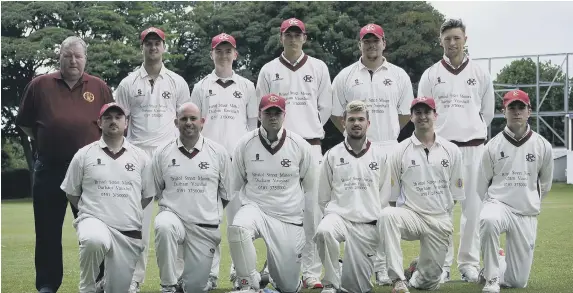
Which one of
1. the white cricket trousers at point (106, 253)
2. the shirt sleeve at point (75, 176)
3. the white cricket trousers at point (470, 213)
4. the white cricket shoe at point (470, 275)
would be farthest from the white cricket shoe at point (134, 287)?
the white cricket shoe at point (470, 275)

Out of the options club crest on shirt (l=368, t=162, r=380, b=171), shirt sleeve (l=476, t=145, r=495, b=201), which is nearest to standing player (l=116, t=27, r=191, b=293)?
club crest on shirt (l=368, t=162, r=380, b=171)

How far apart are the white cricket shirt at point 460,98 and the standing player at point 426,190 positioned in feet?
1.66

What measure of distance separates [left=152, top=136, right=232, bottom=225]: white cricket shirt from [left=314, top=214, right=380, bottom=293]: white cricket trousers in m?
1.06

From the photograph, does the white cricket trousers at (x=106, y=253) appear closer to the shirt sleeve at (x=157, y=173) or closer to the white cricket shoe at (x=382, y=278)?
the shirt sleeve at (x=157, y=173)

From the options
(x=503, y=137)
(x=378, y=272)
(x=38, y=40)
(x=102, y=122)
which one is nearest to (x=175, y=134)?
(x=102, y=122)

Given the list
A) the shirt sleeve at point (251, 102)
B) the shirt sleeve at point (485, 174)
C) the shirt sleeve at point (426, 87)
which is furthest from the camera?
the shirt sleeve at point (426, 87)

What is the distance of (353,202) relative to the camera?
7895 mm

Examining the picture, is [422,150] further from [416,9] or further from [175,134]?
[416,9]

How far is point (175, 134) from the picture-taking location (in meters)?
8.71

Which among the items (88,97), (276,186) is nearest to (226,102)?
(276,186)

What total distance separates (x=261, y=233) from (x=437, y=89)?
2.69 m

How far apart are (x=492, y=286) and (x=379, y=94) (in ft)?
7.67

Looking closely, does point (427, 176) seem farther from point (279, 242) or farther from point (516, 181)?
point (279, 242)

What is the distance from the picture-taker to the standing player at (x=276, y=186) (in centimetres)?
789
